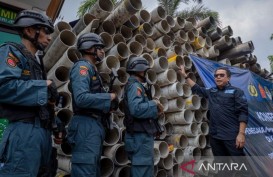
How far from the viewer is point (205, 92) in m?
4.42

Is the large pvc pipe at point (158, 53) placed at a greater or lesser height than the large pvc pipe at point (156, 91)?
greater

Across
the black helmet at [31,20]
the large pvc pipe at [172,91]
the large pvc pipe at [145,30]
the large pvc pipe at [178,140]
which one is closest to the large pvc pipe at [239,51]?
the large pvc pipe at [172,91]

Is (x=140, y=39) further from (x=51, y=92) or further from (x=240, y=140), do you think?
(x=51, y=92)

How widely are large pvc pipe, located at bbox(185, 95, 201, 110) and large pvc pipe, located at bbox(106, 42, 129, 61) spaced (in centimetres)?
142

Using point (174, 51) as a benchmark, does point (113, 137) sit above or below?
below

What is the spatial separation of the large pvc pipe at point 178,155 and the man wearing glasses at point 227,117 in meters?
0.55

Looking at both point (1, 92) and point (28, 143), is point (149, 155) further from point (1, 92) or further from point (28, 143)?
point (1, 92)

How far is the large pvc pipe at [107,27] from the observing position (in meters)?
4.07

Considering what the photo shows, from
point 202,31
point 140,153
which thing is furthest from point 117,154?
point 202,31

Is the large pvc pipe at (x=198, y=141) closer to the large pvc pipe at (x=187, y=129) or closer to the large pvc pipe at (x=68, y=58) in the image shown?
the large pvc pipe at (x=187, y=129)

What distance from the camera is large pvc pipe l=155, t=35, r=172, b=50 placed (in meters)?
4.79

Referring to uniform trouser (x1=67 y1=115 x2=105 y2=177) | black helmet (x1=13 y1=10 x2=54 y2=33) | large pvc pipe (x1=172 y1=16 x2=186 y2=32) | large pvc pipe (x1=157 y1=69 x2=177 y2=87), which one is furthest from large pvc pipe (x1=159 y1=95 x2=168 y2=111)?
black helmet (x1=13 y1=10 x2=54 y2=33)

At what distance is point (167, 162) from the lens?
4.05m

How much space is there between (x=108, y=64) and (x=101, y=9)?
2.97 feet
